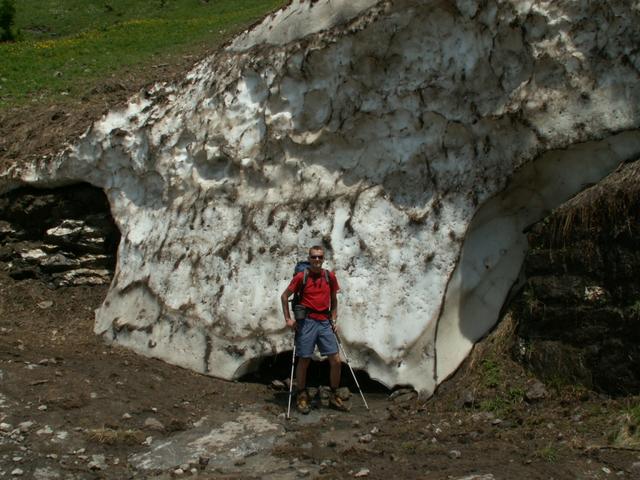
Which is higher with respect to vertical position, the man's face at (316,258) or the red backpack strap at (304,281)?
the man's face at (316,258)

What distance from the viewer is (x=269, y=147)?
1122 centimetres

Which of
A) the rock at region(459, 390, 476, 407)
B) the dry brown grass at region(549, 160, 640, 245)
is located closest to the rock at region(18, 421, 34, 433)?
the rock at region(459, 390, 476, 407)

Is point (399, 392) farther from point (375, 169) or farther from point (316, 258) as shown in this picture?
point (375, 169)

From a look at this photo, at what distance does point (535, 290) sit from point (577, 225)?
0.88 meters

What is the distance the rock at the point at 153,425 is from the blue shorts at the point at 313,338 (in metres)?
1.71

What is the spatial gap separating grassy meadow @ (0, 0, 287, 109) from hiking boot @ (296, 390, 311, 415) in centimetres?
999

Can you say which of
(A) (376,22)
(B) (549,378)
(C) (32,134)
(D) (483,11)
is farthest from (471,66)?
(C) (32,134)

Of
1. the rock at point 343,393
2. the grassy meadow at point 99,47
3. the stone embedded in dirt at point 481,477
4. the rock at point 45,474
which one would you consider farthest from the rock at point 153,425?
the grassy meadow at point 99,47

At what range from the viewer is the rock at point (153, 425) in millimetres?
8750

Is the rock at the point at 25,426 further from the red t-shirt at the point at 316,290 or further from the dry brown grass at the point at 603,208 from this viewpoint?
the dry brown grass at the point at 603,208

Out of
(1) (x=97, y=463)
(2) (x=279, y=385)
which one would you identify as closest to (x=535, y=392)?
(2) (x=279, y=385)

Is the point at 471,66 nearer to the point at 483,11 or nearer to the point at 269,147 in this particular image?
the point at 483,11

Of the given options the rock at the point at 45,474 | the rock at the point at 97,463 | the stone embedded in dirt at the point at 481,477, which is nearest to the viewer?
the stone embedded in dirt at the point at 481,477

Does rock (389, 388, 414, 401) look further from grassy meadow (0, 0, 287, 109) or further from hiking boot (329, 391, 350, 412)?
grassy meadow (0, 0, 287, 109)
